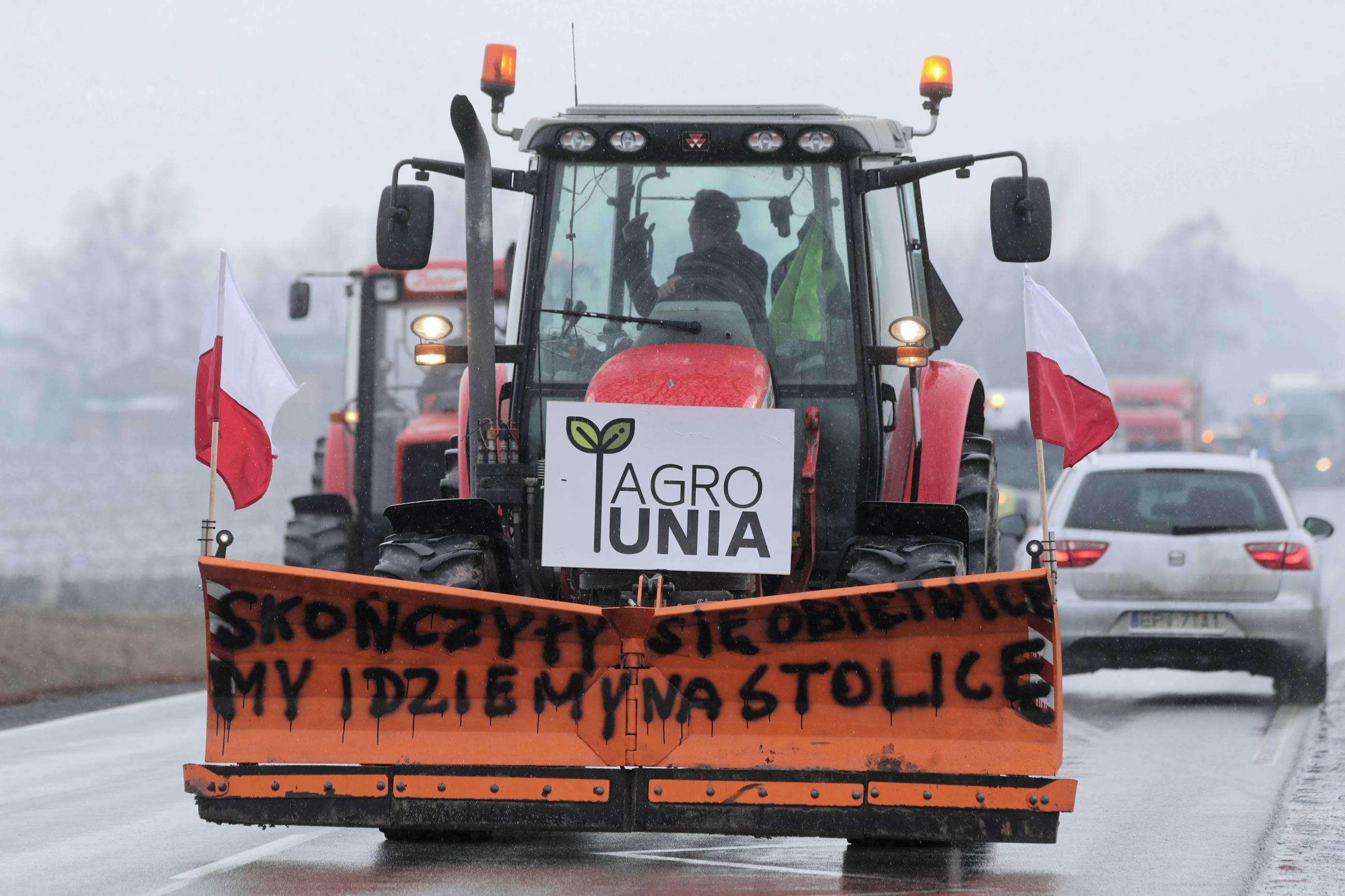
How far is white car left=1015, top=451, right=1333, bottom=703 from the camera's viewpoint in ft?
45.2

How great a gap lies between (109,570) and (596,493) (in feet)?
99.2

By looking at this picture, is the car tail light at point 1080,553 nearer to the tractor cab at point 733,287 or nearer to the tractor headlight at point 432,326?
the tractor cab at point 733,287

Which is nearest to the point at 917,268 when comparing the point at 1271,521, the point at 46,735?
the point at 1271,521

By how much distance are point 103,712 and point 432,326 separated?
17.5 feet

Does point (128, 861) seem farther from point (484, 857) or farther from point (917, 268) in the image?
point (917, 268)

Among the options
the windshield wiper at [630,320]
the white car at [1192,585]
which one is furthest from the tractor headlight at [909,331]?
the white car at [1192,585]

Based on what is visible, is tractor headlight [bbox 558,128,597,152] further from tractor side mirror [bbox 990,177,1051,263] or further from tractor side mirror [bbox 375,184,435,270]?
tractor side mirror [bbox 990,177,1051,263]

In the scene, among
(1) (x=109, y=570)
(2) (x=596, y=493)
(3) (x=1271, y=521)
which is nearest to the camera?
(2) (x=596, y=493)

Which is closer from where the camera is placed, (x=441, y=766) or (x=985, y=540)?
(x=441, y=766)

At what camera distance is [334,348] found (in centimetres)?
11456

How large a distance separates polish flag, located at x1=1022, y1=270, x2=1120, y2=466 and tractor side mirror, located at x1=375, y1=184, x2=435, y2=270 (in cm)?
244

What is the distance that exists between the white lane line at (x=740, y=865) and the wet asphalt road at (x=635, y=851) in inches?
0.5

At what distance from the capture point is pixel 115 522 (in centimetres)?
5103

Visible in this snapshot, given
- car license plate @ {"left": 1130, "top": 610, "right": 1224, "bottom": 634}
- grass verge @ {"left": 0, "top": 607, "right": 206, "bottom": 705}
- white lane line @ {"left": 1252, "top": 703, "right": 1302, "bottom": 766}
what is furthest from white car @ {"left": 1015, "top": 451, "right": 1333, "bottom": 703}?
grass verge @ {"left": 0, "top": 607, "right": 206, "bottom": 705}
